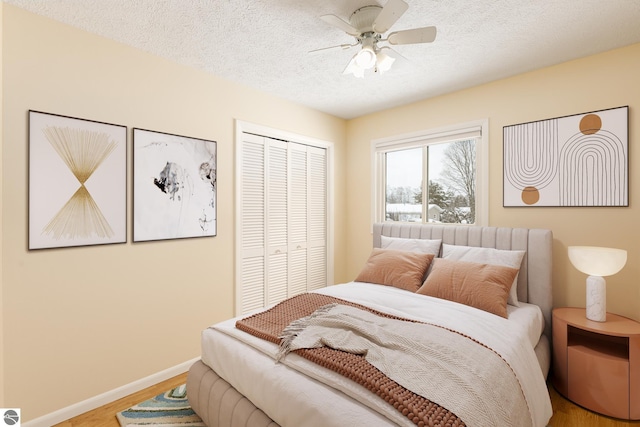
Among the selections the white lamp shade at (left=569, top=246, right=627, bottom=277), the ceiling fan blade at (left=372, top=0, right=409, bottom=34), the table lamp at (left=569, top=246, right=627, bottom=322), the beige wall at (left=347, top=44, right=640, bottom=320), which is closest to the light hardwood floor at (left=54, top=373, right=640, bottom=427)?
the table lamp at (left=569, top=246, right=627, bottom=322)

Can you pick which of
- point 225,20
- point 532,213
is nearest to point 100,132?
→ point 225,20

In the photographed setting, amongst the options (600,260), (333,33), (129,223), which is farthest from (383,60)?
(129,223)

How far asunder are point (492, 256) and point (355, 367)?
1.80 metres

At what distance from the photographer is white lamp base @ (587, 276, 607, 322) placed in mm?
2157

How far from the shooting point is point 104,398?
2242 millimetres

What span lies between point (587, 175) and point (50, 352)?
4.15 metres

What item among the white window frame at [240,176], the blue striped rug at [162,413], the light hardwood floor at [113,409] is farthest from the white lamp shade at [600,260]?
the light hardwood floor at [113,409]

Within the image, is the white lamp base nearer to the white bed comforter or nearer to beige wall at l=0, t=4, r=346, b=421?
the white bed comforter

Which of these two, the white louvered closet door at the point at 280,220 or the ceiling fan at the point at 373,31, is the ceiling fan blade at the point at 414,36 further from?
the white louvered closet door at the point at 280,220

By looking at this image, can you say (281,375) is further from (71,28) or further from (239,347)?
(71,28)

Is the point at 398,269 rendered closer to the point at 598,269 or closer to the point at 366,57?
the point at 598,269

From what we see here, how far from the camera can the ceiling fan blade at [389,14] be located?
5.32 feet

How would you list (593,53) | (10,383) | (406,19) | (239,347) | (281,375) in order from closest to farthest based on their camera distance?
1. (281,375)
2. (239,347)
3. (10,383)
4. (406,19)
5. (593,53)

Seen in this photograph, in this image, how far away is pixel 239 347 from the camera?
1769mm
